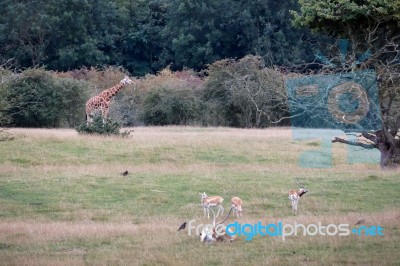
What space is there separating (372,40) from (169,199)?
8423 mm

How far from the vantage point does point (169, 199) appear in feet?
60.0

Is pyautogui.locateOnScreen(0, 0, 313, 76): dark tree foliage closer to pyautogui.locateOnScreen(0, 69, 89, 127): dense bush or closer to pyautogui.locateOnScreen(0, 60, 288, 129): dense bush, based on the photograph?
pyautogui.locateOnScreen(0, 60, 288, 129): dense bush

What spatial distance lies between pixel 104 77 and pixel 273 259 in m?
40.4

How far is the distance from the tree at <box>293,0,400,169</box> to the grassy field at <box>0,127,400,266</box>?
117 centimetres

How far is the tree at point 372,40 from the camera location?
22.4 m

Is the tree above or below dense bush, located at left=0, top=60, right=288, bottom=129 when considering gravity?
above

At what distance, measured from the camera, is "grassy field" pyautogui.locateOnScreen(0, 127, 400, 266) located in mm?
12531

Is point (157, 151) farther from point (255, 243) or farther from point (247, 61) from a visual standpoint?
point (247, 61)

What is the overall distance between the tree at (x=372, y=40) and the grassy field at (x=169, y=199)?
117 cm

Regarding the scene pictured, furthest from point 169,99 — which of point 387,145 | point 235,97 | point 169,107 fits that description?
point 387,145

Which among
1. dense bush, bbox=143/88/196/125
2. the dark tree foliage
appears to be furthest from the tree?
the dark tree foliage

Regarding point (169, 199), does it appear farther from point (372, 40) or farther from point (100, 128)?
point (100, 128)

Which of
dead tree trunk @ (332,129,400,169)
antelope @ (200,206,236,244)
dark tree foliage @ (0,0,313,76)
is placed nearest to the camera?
antelope @ (200,206,236,244)

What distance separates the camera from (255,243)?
13180 millimetres
